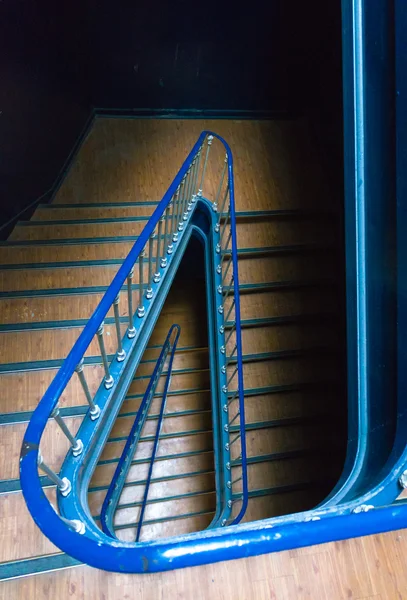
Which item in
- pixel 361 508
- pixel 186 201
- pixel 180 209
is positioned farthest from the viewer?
pixel 186 201

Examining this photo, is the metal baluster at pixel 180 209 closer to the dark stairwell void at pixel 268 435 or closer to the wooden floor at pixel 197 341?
the wooden floor at pixel 197 341

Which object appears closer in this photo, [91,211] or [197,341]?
[91,211]

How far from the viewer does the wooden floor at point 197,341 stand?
1485mm

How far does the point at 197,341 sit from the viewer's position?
18.5ft

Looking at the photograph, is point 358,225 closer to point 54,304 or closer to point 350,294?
point 350,294

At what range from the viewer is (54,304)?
2928 mm

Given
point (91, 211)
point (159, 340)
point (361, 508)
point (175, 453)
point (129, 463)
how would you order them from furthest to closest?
point (159, 340)
point (175, 453)
point (91, 211)
point (129, 463)
point (361, 508)

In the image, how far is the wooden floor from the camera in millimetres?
1485

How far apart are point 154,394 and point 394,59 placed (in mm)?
4060

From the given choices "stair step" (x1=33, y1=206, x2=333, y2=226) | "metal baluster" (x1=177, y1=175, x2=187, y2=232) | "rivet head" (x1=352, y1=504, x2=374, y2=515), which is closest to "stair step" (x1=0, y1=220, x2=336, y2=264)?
"stair step" (x1=33, y1=206, x2=333, y2=226)

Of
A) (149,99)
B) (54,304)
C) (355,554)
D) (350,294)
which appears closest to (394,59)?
(350,294)

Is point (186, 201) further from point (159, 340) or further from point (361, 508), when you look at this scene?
point (361, 508)

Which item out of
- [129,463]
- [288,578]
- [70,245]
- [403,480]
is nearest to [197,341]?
[129,463]

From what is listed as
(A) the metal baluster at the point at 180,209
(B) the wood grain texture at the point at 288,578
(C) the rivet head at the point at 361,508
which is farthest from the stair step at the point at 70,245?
(C) the rivet head at the point at 361,508
